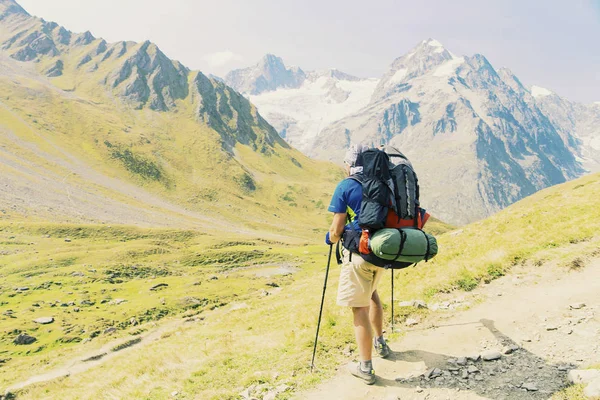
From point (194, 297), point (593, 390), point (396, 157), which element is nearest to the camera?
point (593, 390)

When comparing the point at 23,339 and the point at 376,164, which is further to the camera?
the point at 23,339

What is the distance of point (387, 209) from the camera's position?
746 centimetres

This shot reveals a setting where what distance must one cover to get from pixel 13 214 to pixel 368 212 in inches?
4671

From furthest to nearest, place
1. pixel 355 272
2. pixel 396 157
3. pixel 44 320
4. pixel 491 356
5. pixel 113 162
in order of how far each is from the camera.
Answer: pixel 113 162 → pixel 44 320 → pixel 491 356 → pixel 396 157 → pixel 355 272

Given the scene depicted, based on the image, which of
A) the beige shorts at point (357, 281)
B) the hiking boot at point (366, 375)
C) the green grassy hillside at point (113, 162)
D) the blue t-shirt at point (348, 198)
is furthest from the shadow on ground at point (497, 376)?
the green grassy hillside at point (113, 162)

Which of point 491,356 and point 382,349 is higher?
point 491,356

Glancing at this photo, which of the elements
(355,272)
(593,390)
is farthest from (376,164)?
(593,390)

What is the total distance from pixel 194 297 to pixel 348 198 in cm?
4259

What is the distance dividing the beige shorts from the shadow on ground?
206cm

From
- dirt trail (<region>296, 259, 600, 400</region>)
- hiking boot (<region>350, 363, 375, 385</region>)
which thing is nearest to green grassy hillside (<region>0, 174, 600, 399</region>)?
hiking boot (<region>350, 363, 375, 385</region>)

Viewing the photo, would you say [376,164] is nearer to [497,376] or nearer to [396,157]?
[396,157]

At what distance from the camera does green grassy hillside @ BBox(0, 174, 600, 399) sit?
441 inches

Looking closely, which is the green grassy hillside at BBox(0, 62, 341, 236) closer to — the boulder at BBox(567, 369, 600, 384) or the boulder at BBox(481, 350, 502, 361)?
the boulder at BBox(481, 350, 502, 361)

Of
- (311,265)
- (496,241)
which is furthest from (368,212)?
(311,265)
